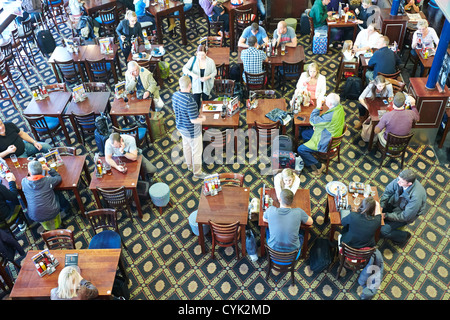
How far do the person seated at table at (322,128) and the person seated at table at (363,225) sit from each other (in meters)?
1.98

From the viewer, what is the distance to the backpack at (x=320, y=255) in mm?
6637

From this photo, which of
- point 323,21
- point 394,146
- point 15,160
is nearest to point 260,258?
point 394,146

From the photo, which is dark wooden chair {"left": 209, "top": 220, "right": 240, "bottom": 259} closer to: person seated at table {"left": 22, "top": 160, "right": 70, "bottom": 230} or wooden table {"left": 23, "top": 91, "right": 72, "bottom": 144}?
person seated at table {"left": 22, "top": 160, "right": 70, "bottom": 230}

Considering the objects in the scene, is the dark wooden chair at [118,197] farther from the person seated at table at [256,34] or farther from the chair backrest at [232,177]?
the person seated at table at [256,34]

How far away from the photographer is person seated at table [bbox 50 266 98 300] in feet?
17.3

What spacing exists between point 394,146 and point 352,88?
2.23 m

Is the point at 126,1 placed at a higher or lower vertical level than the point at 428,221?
higher

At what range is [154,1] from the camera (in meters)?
11.6

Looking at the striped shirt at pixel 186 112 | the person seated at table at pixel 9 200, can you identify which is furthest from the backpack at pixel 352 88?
the person seated at table at pixel 9 200

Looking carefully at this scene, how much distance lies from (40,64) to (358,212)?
962 centimetres

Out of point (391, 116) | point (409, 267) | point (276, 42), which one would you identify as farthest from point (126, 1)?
point (409, 267)

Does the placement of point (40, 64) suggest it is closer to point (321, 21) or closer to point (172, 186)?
point (172, 186)

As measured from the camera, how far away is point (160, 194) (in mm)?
7613

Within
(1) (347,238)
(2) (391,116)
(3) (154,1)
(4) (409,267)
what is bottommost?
(4) (409,267)
